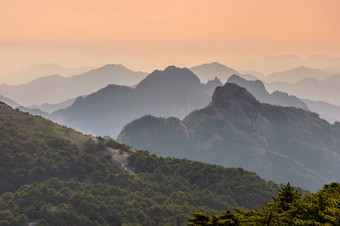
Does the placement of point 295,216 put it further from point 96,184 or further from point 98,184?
point 96,184

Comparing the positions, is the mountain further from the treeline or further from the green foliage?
the green foliage

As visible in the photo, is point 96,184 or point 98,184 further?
point 96,184

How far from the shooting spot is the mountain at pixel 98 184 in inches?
4956

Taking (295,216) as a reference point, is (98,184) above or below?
above

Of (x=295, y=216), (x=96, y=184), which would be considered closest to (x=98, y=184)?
(x=96, y=184)

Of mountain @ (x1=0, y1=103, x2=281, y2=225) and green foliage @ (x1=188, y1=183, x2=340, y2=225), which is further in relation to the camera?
mountain @ (x1=0, y1=103, x2=281, y2=225)

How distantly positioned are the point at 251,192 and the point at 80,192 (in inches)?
2595

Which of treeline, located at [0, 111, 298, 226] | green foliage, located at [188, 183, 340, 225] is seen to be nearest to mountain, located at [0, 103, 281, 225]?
treeline, located at [0, 111, 298, 226]

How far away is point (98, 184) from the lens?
498ft

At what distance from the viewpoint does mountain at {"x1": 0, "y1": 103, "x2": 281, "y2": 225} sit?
413ft

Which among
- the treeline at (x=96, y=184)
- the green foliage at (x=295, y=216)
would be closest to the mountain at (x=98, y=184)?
the treeline at (x=96, y=184)

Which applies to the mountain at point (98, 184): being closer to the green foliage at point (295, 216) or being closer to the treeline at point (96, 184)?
the treeline at point (96, 184)

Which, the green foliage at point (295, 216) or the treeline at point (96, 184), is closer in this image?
the green foliage at point (295, 216)

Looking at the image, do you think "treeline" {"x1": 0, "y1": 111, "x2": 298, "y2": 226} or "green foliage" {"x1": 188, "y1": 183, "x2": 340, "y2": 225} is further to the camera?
"treeline" {"x1": 0, "y1": 111, "x2": 298, "y2": 226}
